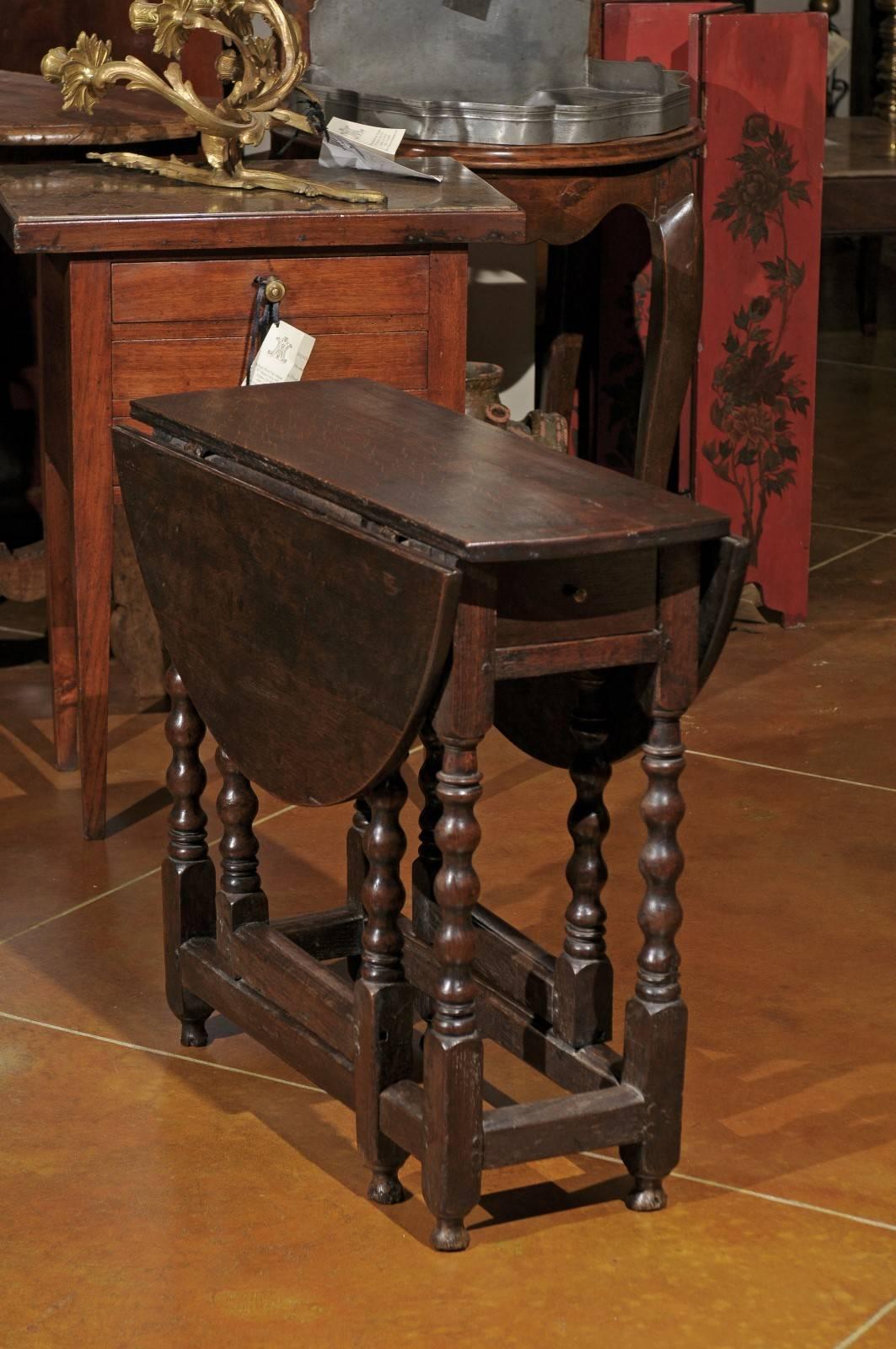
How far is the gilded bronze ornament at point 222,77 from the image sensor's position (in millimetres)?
2992

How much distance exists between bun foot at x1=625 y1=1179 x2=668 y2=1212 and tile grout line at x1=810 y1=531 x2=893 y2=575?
257 cm

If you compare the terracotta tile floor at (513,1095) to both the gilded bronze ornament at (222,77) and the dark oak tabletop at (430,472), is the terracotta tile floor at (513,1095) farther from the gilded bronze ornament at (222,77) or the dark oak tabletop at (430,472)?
the gilded bronze ornament at (222,77)

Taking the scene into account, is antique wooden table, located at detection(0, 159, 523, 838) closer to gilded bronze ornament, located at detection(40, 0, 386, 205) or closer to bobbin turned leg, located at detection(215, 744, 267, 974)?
gilded bronze ornament, located at detection(40, 0, 386, 205)

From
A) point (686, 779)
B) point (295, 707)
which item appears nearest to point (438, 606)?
point (295, 707)

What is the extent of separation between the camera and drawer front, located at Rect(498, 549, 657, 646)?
197 centimetres

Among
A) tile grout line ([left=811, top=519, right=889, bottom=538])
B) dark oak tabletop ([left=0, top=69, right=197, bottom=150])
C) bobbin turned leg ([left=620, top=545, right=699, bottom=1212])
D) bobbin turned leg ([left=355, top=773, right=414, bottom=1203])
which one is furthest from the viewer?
tile grout line ([left=811, top=519, right=889, bottom=538])

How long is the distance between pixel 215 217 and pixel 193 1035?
3.52 ft

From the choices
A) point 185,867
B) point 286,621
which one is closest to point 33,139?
point 185,867

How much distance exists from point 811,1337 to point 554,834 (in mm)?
1287

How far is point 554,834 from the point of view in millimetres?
3201

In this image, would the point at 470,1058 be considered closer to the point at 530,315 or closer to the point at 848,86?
the point at 530,315

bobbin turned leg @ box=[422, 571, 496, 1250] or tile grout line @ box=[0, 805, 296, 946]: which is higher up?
Answer: bobbin turned leg @ box=[422, 571, 496, 1250]

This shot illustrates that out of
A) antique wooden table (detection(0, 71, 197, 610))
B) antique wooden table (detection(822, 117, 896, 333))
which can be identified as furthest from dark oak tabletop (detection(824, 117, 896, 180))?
antique wooden table (detection(0, 71, 197, 610))

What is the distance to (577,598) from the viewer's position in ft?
6.52
